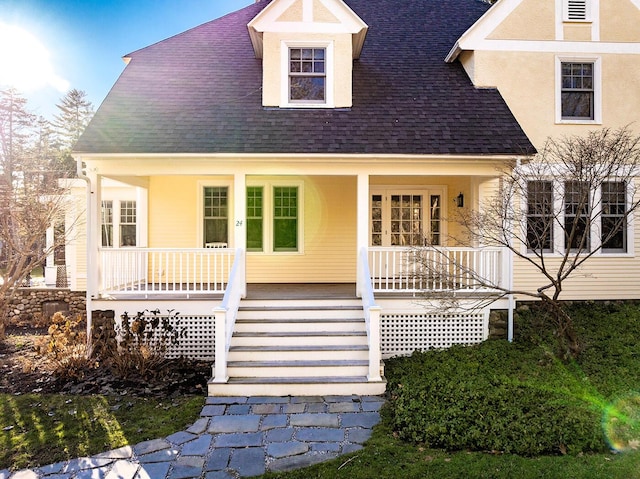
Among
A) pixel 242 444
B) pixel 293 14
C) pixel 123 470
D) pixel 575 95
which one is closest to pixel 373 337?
pixel 242 444

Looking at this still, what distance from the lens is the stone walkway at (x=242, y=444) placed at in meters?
4.27

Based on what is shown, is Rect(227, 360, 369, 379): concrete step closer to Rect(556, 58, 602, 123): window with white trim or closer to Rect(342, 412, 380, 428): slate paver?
Rect(342, 412, 380, 428): slate paver

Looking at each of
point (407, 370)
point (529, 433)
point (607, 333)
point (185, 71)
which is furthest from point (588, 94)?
point (185, 71)

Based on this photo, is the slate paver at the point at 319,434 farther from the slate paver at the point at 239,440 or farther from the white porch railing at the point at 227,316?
the white porch railing at the point at 227,316

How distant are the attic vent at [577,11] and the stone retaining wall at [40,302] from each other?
14.7m

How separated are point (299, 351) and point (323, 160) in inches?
143

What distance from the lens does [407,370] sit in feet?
23.5

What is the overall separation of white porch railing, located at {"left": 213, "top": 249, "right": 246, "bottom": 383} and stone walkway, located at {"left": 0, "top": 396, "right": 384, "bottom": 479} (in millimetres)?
511

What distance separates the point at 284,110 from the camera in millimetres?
9250

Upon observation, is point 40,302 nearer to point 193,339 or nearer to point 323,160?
point 193,339

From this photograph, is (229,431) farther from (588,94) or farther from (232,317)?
(588,94)

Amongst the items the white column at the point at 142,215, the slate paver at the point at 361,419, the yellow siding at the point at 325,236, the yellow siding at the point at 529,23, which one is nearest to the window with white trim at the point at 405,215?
the yellow siding at the point at 325,236

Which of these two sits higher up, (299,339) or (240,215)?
(240,215)

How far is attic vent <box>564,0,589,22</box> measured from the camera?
10.2 m
